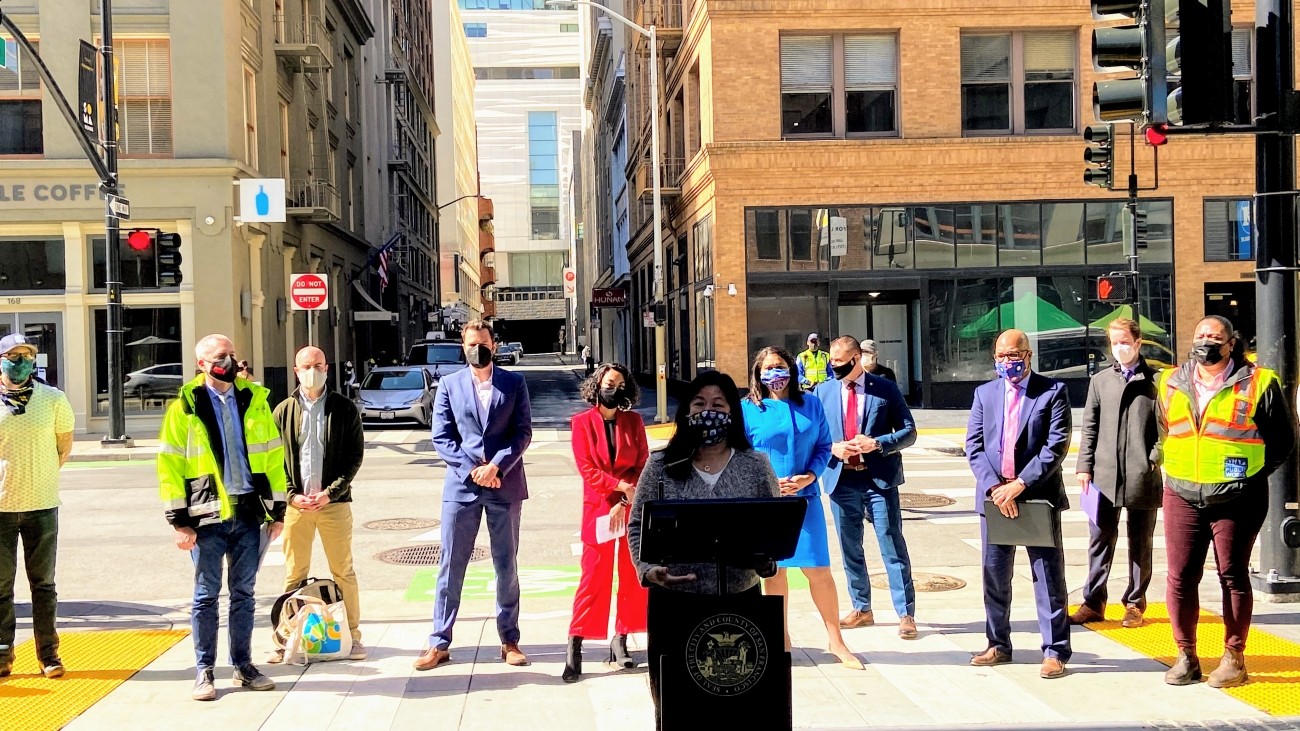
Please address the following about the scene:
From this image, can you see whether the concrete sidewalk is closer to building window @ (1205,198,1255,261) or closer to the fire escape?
building window @ (1205,198,1255,261)

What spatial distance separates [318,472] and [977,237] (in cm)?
2310

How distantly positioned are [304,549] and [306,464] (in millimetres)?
570

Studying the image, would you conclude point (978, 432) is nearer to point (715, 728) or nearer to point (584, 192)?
point (715, 728)

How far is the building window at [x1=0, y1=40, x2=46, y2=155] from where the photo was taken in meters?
25.4

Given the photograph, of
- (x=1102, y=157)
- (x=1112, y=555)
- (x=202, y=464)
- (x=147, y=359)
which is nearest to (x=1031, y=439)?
(x=1112, y=555)

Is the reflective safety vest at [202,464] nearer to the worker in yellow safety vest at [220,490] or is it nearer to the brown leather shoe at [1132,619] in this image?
the worker in yellow safety vest at [220,490]

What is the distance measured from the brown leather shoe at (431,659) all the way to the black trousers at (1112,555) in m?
4.35

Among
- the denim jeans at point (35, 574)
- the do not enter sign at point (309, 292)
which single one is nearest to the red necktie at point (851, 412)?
the denim jeans at point (35, 574)

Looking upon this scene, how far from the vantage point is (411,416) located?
25.5m

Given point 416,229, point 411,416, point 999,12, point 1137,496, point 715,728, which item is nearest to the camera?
point 715,728

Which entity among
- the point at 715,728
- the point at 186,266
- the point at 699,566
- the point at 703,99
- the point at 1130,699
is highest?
the point at 703,99

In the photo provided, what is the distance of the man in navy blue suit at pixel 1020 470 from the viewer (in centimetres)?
671

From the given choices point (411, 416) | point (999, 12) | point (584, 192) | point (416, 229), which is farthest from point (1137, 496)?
point (584, 192)

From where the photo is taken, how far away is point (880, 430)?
791 cm
